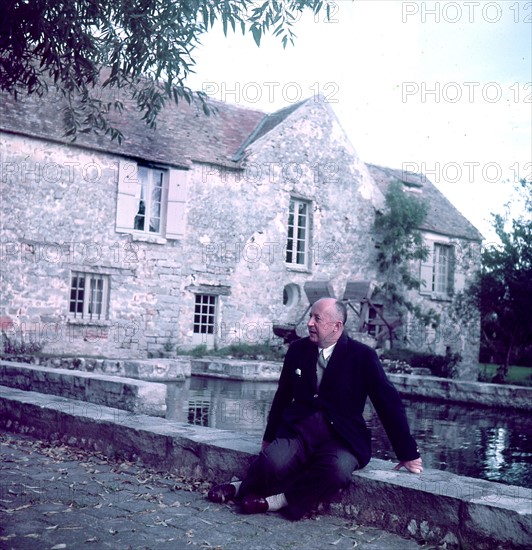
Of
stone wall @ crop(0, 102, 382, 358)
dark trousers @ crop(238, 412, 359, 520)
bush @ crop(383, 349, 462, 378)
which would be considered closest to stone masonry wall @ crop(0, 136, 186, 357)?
stone wall @ crop(0, 102, 382, 358)

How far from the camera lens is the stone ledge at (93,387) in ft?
23.2

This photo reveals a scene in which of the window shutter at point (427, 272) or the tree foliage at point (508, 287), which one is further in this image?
the window shutter at point (427, 272)

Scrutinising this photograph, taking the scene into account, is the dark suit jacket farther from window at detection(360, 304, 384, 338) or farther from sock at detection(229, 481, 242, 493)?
window at detection(360, 304, 384, 338)

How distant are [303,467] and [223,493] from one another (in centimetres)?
52

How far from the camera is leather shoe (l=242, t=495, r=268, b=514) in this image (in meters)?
3.88

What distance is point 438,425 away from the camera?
8.34m

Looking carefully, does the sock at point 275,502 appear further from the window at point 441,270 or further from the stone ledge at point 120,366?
the window at point 441,270

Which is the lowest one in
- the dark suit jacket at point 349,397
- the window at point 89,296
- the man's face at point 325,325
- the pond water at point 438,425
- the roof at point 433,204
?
the pond water at point 438,425

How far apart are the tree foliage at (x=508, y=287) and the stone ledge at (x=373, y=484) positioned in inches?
458

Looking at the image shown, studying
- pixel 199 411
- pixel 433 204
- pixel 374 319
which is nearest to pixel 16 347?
pixel 199 411

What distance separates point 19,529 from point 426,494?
2.17m

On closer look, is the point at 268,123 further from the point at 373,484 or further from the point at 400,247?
the point at 373,484

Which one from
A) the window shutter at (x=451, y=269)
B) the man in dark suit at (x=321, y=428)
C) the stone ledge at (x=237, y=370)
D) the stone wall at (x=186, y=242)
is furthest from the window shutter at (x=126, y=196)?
the man in dark suit at (x=321, y=428)

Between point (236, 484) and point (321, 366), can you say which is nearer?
point (236, 484)
